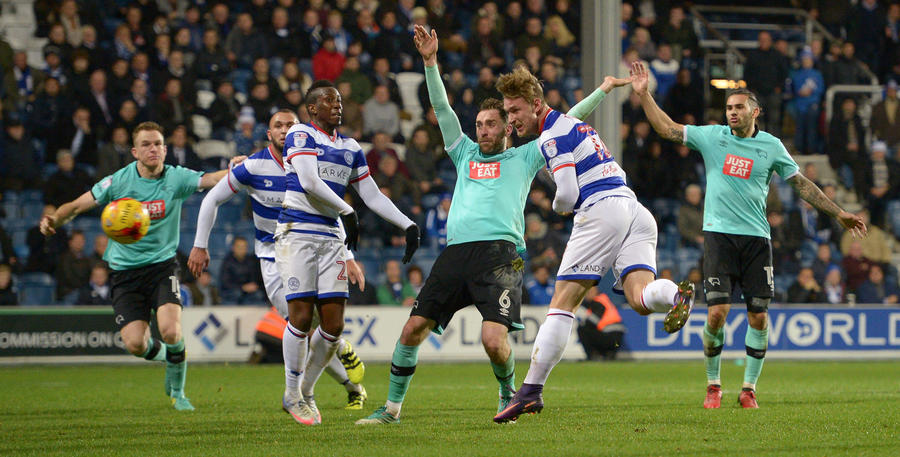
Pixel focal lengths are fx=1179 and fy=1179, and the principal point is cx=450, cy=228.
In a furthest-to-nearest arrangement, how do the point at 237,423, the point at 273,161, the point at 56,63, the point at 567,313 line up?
the point at 56,63
the point at 273,161
the point at 237,423
the point at 567,313

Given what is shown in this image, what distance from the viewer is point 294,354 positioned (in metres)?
8.41

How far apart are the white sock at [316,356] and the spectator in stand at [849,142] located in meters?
15.6

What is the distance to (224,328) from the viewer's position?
16094 mm

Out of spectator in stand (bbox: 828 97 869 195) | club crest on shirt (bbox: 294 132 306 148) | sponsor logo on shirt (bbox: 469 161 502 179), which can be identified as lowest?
sponsor logo on shirt (bbox: 469 161 502 179)

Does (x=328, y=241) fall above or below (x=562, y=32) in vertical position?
below

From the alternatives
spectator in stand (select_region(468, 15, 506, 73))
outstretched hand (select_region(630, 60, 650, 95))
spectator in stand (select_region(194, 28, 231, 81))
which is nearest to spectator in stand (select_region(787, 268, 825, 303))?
spectator in stand (select_region(468, 15, 506, 73))

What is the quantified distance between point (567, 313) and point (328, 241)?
1.82m

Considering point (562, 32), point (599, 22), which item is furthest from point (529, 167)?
point (562, 32)

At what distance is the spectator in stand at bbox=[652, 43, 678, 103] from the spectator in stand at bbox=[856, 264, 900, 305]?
15.9 ft

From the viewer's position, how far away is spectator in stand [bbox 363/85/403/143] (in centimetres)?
1931

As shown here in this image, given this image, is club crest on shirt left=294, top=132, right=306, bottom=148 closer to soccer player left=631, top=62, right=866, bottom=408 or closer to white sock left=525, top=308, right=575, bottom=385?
white sock left=525, top=308, right=575, bottom=385

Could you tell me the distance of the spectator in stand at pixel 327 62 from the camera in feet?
64.4

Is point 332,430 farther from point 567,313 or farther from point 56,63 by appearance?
point 56,63

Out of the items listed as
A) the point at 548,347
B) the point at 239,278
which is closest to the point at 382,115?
the point at 239,278
